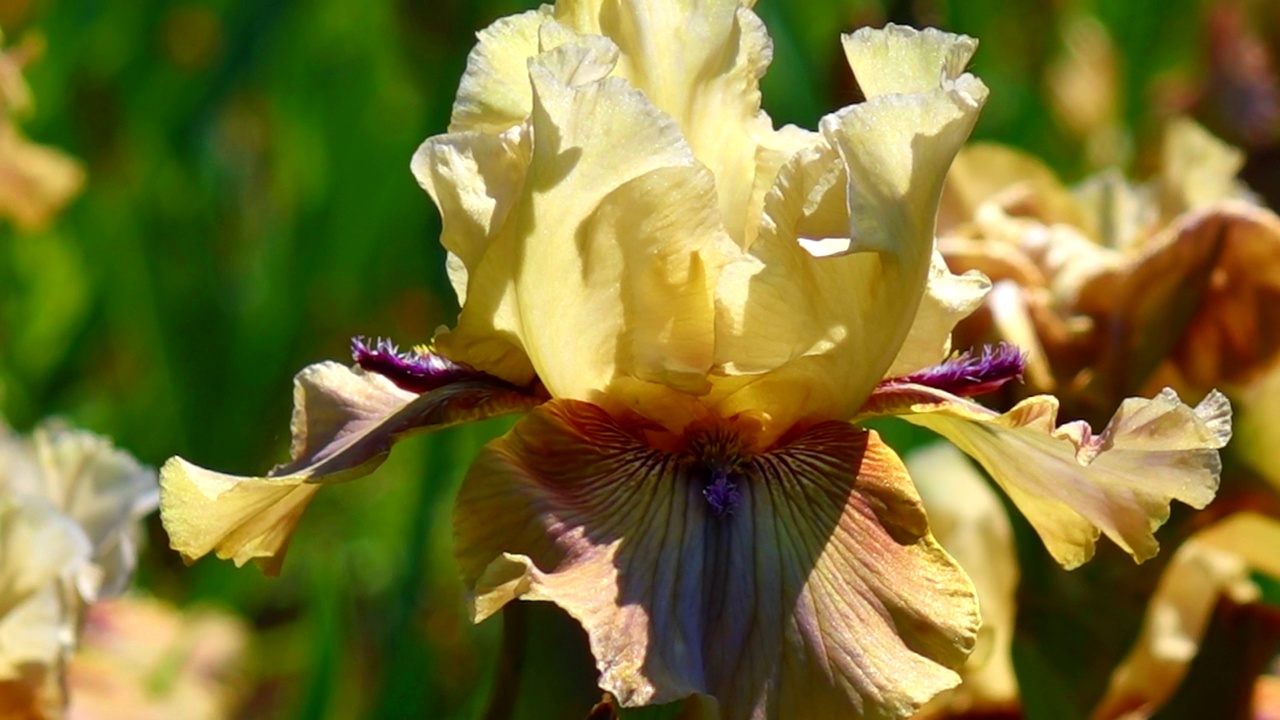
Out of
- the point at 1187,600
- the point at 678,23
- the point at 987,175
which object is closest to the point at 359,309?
the point at 987,175

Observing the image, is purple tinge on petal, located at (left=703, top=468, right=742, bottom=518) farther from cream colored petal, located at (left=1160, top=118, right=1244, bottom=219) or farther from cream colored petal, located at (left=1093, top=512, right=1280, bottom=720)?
cream colored petal, located at (left=1160, top=118, right=1244, bottom=219)

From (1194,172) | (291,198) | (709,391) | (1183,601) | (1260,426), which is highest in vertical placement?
(291,198)

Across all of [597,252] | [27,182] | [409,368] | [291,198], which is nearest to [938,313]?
[597,252]

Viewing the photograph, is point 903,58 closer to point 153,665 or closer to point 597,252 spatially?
point 597,252

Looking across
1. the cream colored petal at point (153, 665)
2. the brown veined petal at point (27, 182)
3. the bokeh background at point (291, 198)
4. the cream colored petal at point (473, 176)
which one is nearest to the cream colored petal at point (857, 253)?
the cream colored petal at point (473, 176)

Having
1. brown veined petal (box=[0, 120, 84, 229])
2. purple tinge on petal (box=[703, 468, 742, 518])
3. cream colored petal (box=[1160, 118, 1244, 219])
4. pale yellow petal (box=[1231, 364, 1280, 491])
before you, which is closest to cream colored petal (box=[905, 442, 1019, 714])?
pale yellow petal (box=[1231, 364, 1280, 491])

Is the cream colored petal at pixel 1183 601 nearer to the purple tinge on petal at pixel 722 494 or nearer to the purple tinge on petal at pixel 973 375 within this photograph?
the purple tinge on petal at pixel 973 375

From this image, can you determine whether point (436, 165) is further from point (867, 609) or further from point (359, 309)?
point (359, 309)
